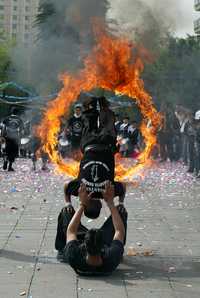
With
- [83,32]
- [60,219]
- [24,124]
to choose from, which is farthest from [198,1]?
[60,219]

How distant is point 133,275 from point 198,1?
10.9 meters

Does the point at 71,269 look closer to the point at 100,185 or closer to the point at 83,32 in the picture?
the point at 100,185

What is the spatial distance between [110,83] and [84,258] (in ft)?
Answer: 8.62

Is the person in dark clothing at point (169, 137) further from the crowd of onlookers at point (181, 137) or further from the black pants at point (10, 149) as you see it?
the black pants at point (10, 149)

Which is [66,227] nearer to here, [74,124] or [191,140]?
[74,124]

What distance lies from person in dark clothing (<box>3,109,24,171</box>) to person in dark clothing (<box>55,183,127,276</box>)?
1380cm

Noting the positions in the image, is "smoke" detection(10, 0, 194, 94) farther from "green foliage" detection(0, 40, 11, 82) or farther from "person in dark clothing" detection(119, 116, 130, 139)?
"person in dark clothing" detection(119, 116, 130, 139)

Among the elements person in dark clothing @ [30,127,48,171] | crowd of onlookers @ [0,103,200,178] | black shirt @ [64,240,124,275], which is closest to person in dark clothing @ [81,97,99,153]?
black shirt @ [64,240,124,275]

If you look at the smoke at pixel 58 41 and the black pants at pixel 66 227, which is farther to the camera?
the smoke at pixel 58 41

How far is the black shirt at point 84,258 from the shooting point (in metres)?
7.43

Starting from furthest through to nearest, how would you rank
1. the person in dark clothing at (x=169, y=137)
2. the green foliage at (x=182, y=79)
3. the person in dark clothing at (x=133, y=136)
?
the green foliage at (x=182, y=79) < the person in dark clothing at (x=133, y=136) < the person in dark clothing at (x=169, y=137)

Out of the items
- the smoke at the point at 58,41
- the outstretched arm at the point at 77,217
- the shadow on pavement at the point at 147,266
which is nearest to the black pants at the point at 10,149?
the smoke at the point at 58,41

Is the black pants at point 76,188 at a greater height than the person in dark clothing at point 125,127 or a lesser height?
greater

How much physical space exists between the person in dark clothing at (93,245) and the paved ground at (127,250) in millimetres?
142
